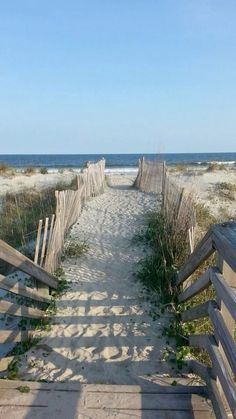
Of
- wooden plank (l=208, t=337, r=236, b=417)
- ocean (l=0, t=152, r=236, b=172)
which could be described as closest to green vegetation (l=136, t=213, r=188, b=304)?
wooden plank (l=208, t=337, r=236, b=417)

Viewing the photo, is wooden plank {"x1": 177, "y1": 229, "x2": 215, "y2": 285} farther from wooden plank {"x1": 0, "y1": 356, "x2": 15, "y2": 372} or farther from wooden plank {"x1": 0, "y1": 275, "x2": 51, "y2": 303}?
wooden plank {"x1": 0, "y1": 356, "x2": 15, "y2": 372}

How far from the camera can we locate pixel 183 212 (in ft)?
22.6

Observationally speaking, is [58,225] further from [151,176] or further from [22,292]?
[151,176]

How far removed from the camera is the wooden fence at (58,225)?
598 centimetres

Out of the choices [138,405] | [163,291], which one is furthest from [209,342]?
[163,291]

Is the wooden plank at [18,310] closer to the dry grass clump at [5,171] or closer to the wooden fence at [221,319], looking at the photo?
the wooden fence at [221,319]

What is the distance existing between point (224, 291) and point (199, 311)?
46.4 inches

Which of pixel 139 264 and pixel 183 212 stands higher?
pixel 183 212

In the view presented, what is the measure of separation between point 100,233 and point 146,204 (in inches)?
151

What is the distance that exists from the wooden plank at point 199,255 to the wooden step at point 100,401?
1.06m

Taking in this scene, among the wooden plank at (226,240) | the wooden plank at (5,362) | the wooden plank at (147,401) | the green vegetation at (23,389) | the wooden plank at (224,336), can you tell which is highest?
the wooden plank at (226,240)

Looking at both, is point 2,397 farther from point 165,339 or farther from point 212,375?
point 165,339

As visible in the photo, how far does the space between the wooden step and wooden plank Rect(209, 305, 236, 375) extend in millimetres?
617

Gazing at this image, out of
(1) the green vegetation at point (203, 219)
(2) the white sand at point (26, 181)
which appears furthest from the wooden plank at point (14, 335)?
(2) the white sand at point (26, 181)
